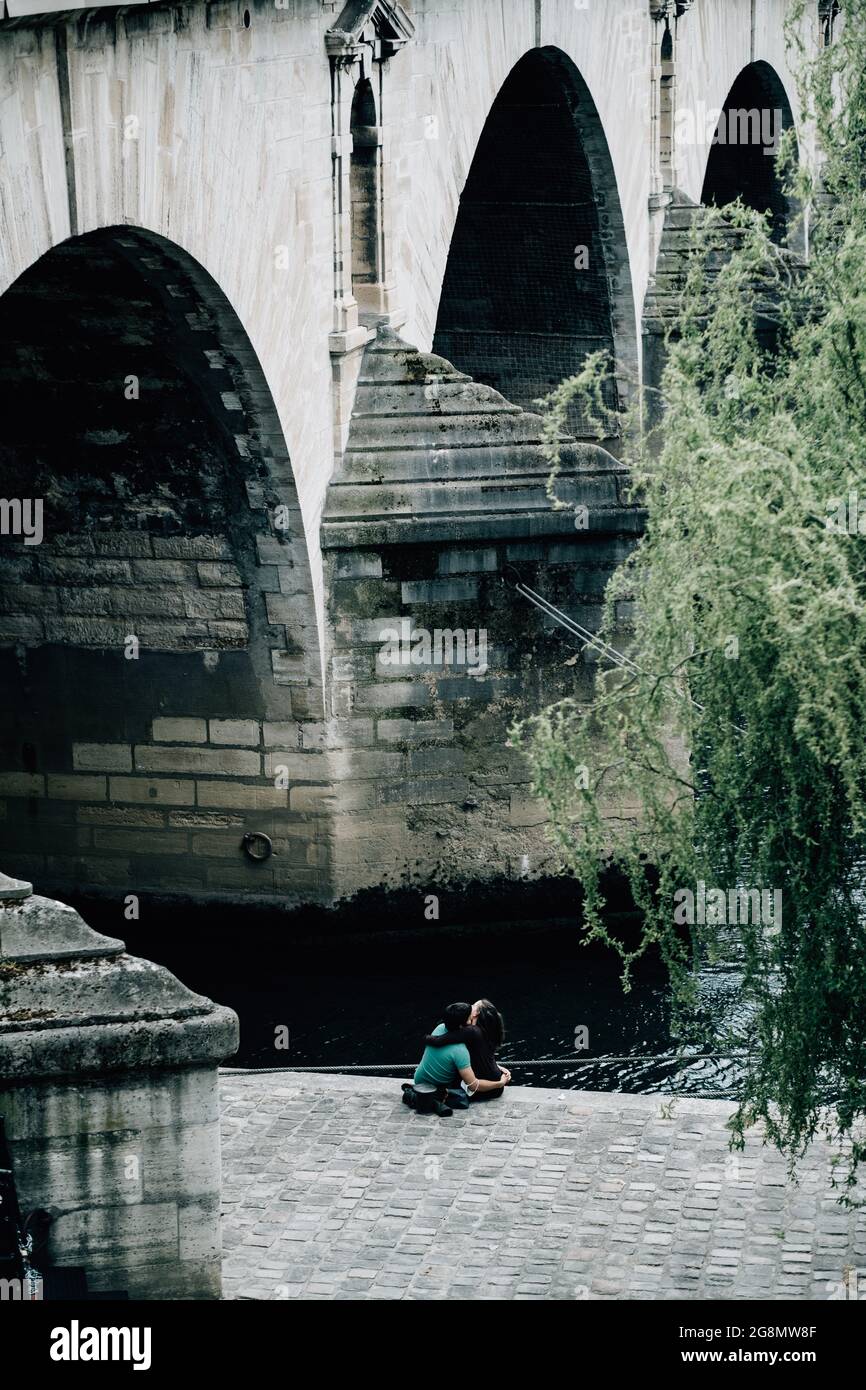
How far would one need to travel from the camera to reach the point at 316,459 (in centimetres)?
1486

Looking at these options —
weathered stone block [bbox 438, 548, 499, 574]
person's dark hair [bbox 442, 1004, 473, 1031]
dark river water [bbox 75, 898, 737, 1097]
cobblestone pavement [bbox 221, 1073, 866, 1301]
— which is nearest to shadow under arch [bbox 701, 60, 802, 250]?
weathered stone block [bbox 438, 548, 499, 574]

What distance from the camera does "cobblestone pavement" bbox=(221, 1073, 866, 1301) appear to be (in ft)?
30.3

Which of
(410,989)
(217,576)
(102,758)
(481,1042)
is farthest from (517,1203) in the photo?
(102,758)

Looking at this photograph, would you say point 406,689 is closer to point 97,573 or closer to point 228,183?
point 97,573

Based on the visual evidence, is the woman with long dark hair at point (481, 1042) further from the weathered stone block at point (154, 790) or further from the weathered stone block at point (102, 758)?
the weathered stone block at point (102, 758)

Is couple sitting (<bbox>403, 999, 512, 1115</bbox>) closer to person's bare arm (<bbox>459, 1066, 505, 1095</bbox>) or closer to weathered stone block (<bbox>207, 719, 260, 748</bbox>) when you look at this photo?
person's bare arm (<bbox>459, 1066, 505, 1095</bbox>)

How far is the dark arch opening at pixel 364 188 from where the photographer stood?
Result: 48.8 feet

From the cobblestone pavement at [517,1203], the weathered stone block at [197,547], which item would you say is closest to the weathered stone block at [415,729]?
the weathered stone block at [197,547]

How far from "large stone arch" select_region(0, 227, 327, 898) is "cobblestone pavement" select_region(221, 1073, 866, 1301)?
13.5ft

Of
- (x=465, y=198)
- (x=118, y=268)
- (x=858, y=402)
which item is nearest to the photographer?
(x=858, y=402)

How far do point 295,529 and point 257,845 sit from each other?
7.41 feet

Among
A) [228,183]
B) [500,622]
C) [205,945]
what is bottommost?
[205,945]

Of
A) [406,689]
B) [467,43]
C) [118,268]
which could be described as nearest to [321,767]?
[406,689]

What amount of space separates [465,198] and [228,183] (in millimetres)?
8205
